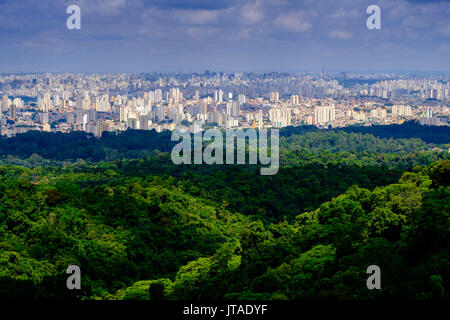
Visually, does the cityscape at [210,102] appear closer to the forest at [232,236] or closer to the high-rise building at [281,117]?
the high-rise building at [281,117]

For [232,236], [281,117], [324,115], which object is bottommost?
[232,236]

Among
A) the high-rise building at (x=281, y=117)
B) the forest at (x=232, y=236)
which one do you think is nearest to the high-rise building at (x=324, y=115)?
the high-rise building at (x=281, y=117)

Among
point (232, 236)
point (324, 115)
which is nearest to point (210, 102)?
point (324, 115)

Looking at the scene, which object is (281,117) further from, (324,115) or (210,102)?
(210,102)

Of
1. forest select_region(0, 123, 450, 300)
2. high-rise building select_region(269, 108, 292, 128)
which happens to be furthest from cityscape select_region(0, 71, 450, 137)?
forest select_region(0, 123, 450, 300)

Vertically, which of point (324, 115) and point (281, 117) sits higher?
point (324, 115)

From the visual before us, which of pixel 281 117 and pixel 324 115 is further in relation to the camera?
pixel 324 115
